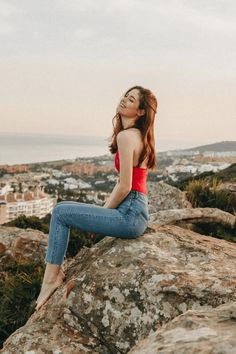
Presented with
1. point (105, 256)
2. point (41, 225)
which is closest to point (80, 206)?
point (105, 256)

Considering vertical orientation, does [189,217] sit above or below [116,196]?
below

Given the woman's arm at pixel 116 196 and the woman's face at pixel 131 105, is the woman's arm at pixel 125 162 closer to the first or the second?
the woman's arm at pixel 116 196

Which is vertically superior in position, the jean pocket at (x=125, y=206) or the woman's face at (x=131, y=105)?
the woman's face at (x=131, y=105)

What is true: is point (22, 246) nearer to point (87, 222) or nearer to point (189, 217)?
point (189, 217)

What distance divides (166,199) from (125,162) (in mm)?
4424

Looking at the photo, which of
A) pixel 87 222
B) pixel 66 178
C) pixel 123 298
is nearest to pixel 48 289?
pixel 87 222

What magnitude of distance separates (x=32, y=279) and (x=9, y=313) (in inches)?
24.6

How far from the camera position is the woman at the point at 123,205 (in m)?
4.48

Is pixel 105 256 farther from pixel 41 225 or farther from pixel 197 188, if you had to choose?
pixel 41 225

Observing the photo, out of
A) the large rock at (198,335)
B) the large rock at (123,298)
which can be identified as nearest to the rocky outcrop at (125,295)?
the large rock at (123,298)

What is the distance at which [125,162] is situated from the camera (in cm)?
448

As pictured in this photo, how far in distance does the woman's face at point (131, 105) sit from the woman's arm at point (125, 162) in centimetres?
27

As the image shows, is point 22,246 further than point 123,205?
Yes

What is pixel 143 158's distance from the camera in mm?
4637
